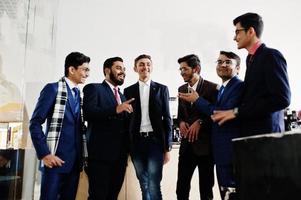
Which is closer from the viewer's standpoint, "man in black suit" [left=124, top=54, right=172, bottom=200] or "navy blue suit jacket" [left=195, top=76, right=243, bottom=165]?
"navy blue suit jacket" [left=195, top=76, right=243, bottom=165]

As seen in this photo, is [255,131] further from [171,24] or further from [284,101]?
[171,24]

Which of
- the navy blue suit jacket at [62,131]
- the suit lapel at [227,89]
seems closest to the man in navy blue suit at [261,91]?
→ the suit lapel at [227,89]

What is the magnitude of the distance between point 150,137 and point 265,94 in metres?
0.98

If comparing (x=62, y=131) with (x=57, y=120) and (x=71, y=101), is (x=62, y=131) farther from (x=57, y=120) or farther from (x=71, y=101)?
(x=71, y=101)

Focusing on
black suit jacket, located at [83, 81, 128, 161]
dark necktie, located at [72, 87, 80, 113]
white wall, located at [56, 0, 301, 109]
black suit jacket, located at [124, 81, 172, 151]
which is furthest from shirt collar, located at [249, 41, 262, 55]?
white wall, located at [56, 0, 301, 109]

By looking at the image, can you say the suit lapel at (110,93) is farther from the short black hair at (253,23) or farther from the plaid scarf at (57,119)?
the short black hair at (253,23)

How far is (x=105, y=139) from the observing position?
212cm

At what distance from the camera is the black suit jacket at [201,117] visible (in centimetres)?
217

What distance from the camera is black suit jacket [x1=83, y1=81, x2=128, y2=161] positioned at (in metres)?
2.11

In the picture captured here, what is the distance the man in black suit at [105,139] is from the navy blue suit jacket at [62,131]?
0.52 feet

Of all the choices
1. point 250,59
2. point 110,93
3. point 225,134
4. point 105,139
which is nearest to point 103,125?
point 105,139

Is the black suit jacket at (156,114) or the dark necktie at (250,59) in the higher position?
the dark necktie at (250,59)

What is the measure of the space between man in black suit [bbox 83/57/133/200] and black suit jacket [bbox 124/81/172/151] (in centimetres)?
8

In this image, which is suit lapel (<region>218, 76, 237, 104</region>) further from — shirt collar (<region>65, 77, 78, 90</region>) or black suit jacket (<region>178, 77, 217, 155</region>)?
shirt collar (<region>65, 77, 78, 90</region>)
